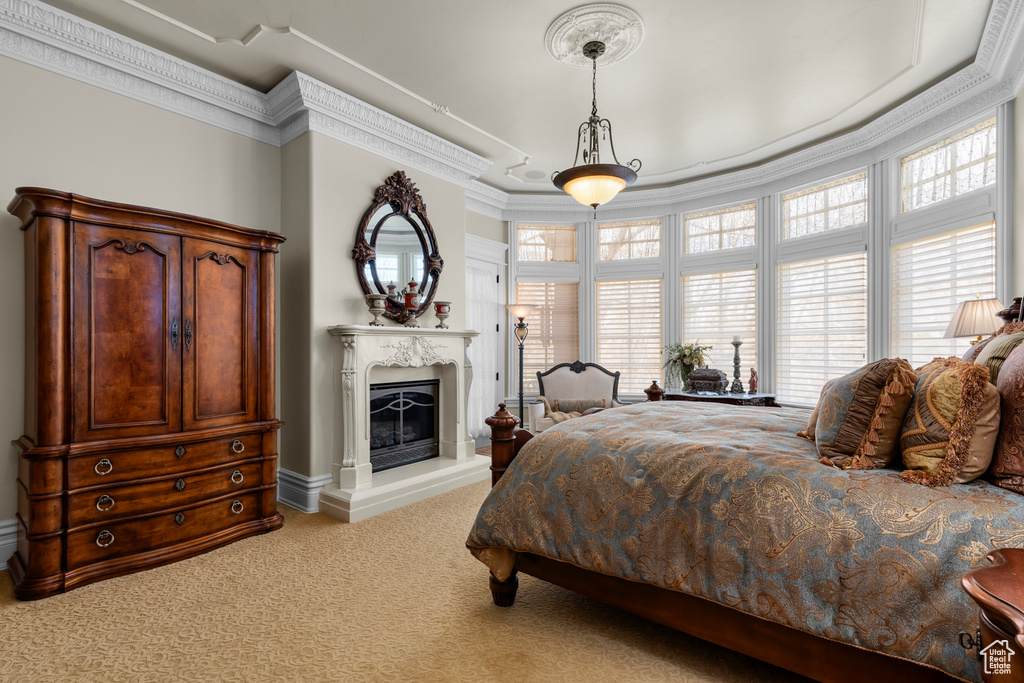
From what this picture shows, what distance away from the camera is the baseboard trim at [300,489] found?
3570 mm

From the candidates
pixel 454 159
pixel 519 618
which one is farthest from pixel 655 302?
pixel 519 618

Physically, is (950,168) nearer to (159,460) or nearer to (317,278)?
(317,278)

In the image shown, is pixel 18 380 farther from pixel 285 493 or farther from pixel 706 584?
pixel 706 584

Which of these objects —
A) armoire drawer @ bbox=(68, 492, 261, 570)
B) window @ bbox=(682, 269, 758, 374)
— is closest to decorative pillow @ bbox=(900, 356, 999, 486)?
armoire drawer @ bbox=(68, 492, 261, 570)

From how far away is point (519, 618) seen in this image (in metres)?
2.17

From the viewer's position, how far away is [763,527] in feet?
5.19

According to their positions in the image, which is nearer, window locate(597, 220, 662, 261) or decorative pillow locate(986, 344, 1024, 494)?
decorative pillow locate(986, 344, 1024, 494)

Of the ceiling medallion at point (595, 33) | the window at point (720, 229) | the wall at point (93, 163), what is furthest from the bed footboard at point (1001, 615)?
the window at point (720, 229)

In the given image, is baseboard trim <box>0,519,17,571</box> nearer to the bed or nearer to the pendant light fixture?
the bed

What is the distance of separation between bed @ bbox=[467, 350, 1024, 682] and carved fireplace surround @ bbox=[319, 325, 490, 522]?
1.61m

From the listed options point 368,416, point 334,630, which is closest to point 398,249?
point 368,416

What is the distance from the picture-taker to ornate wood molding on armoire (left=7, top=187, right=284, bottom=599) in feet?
7.82

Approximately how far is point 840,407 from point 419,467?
3.14 meters

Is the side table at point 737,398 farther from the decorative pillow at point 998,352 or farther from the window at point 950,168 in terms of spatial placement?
the decorative pillow at point 998,352
